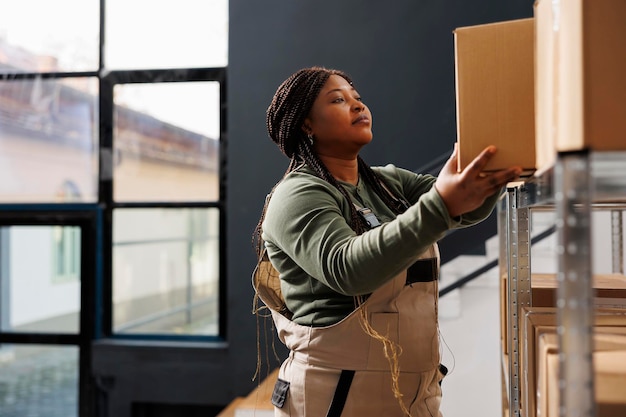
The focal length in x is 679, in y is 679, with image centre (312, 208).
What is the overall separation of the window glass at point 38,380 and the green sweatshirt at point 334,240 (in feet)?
8.14

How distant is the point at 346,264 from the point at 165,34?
271 centimetres

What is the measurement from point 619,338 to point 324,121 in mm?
782

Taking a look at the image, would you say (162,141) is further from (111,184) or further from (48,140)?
(48,140)

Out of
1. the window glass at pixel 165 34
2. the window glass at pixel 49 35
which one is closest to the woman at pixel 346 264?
the window glass at pixel 165 34

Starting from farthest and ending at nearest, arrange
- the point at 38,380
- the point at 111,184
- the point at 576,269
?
the point at 38,380 → the point at 111,184 → the point at 576,269

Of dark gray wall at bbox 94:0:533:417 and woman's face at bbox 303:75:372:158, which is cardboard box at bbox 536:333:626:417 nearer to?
woman's face at bbox 303:75:372:158

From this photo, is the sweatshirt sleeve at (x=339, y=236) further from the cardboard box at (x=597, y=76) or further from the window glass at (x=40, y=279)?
the window glass at (x=40, y=279)

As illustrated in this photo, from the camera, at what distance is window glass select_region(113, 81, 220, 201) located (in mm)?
3502

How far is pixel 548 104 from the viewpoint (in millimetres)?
878

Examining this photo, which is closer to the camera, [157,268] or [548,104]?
[548,104]

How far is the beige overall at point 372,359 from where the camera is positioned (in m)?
1.42

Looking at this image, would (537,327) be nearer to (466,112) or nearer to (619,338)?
(619,338)

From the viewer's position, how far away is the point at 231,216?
3.34m

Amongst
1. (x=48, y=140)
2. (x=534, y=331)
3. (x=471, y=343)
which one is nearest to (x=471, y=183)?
(x=534, y=331)
